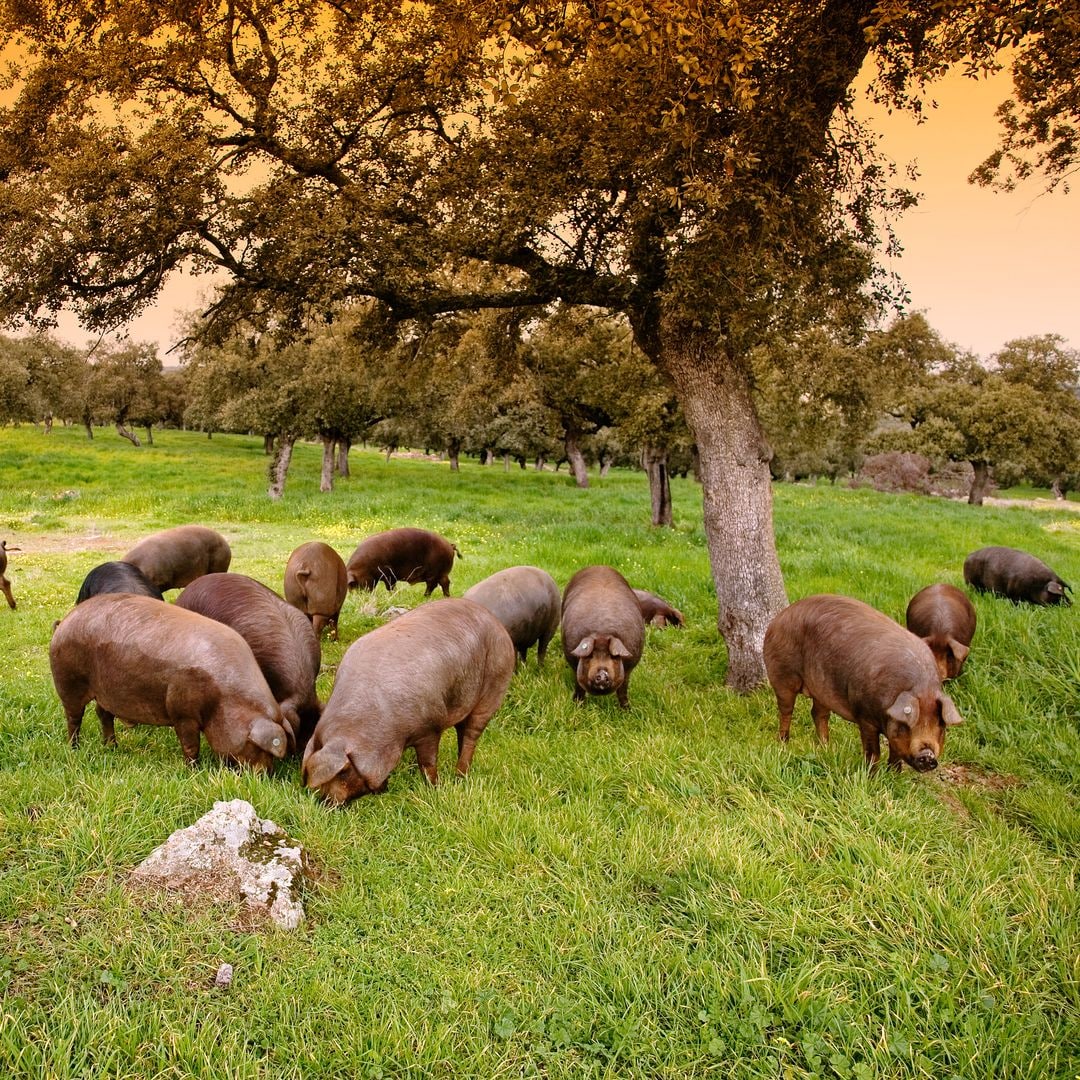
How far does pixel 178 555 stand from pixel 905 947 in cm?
1057

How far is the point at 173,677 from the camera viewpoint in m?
5.41

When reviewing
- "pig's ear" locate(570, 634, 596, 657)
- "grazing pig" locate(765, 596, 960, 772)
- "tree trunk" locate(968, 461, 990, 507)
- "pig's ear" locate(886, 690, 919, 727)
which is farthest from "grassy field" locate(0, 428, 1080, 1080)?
"tree trunk" locate(968, 461, 990, 507)

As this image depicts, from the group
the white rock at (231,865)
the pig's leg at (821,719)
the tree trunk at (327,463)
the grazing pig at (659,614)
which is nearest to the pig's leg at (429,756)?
the white rock at (231,865)

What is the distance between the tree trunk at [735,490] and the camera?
8172 mm

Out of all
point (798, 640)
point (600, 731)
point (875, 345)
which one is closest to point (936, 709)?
point (798, 640)

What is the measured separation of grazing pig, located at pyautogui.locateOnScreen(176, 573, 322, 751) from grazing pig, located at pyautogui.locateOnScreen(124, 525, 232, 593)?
12.3 ft

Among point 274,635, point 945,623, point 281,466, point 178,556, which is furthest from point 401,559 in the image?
point 281,466

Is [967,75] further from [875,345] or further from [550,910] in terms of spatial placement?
[875,345]

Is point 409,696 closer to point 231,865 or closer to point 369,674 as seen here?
point 369,674

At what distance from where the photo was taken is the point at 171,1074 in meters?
2.99

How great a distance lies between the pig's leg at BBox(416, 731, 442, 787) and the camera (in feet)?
17.9

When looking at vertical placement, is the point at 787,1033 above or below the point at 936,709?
below

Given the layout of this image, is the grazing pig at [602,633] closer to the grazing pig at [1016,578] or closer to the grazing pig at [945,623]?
the grazing pig at [945,623]

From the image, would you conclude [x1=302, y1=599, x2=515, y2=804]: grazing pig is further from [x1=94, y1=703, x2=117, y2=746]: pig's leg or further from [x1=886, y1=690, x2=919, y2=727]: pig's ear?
[x1=886, y1=690, x2=919, y2=727]: pig's ear
